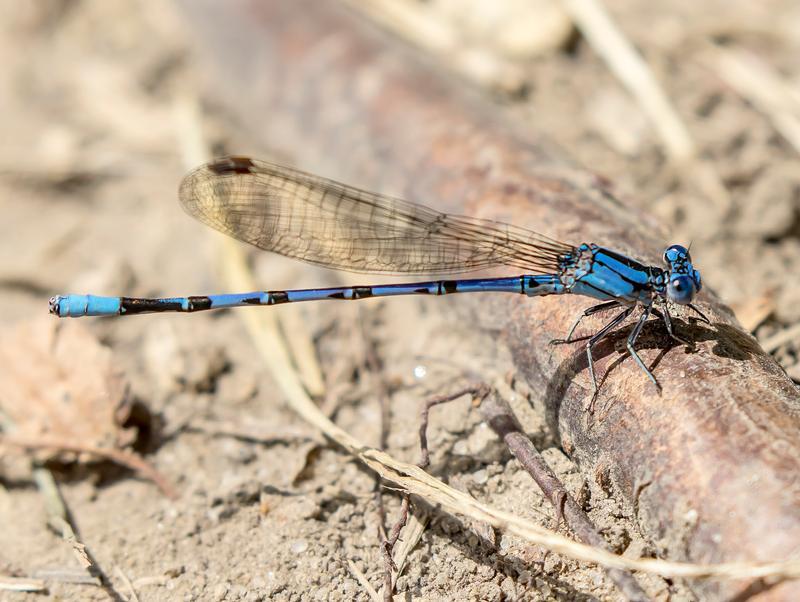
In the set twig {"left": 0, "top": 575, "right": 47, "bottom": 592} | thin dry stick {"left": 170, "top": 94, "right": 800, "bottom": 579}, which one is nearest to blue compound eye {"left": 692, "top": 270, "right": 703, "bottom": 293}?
thin dry stick {"left": 170, "top": 94, "right": 800, "bottom": 579}

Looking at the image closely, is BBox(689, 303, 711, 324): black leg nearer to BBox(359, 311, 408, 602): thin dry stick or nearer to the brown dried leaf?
BBox(359, 311, 408, 602): thin dry stick

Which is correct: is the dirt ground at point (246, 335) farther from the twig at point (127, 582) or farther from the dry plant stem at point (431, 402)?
the dry plant stem at point (431, 402)

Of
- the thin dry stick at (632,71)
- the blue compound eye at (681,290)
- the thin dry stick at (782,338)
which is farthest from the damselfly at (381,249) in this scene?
the thin dry stick at (632,71)

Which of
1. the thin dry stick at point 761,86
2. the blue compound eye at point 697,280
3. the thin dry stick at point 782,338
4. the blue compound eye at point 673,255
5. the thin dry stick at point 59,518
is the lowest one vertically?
the thin dry stick at point 59,518

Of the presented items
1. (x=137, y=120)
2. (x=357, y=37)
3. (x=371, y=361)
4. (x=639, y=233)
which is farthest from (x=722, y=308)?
(x=137, y=120)

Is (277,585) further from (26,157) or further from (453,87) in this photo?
(26,157)

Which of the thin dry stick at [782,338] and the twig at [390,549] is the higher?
the thin dry stick at [782,338]

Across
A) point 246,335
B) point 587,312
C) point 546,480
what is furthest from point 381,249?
point 546,480
